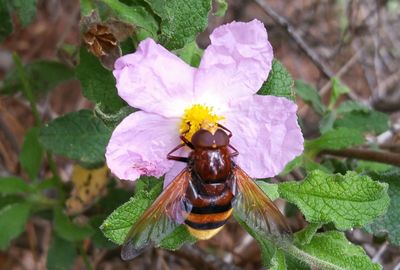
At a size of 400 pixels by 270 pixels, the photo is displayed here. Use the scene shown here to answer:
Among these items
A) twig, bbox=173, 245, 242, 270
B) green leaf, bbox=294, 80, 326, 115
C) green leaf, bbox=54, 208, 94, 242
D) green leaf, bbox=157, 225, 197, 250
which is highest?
green leaf, bbox=157, 225, 197, 250

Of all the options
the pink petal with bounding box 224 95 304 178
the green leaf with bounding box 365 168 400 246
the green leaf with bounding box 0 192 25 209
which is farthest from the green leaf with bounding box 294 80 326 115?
the green leaf with bounding box 0 192 25 209

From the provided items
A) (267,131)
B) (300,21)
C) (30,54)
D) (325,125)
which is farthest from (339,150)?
(30,54)

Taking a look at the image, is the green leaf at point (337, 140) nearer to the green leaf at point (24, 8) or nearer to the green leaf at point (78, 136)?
the green leaf at point (78, 136)

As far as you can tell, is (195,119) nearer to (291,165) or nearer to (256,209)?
(256,209)

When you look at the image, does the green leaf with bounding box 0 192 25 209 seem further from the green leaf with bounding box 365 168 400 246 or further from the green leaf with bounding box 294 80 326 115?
the green leaf with bounding box 365 168 400 246

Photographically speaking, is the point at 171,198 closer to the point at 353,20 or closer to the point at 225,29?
the point at 225,29

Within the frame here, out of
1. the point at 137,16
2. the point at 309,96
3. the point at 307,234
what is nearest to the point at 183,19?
the point at 137,16
